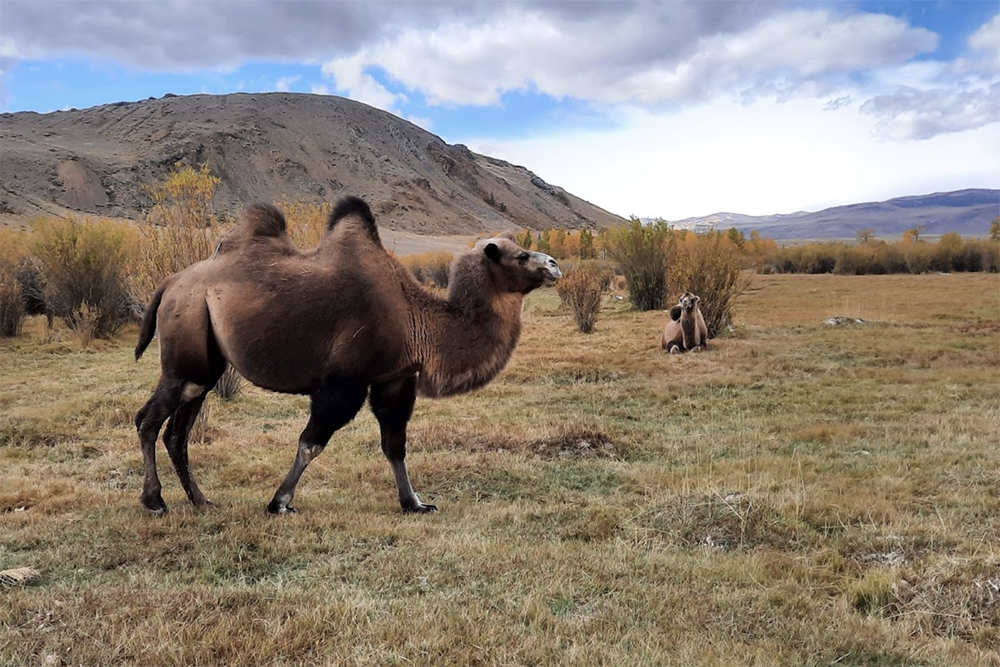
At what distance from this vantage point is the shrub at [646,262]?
31641 millimetres

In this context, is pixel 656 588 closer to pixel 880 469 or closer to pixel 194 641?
pixel 194 641

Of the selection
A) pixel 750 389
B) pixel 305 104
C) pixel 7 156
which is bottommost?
pixel 750 389

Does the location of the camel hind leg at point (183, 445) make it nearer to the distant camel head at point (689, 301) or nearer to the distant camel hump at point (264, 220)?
the distant camel hump at point (264, 220)

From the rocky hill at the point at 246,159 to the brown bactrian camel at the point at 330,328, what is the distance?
8552cm

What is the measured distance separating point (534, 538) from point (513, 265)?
7.66 ft

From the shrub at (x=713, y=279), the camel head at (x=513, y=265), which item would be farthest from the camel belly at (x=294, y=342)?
the shrub at (x=713, y=279)

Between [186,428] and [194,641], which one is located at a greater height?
[186,428]

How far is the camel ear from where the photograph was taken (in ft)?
20.8

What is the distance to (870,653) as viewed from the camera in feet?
12.1

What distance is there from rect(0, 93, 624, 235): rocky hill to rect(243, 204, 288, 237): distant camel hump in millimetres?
85332

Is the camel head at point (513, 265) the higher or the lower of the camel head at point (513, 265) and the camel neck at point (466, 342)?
the higher

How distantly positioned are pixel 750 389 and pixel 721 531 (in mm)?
8595

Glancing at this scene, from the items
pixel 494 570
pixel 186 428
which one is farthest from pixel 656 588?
pixel 186 428

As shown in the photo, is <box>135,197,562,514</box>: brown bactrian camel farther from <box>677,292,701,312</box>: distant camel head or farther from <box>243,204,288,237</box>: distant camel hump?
<box>677,292,701,312</box>: distant camel head
